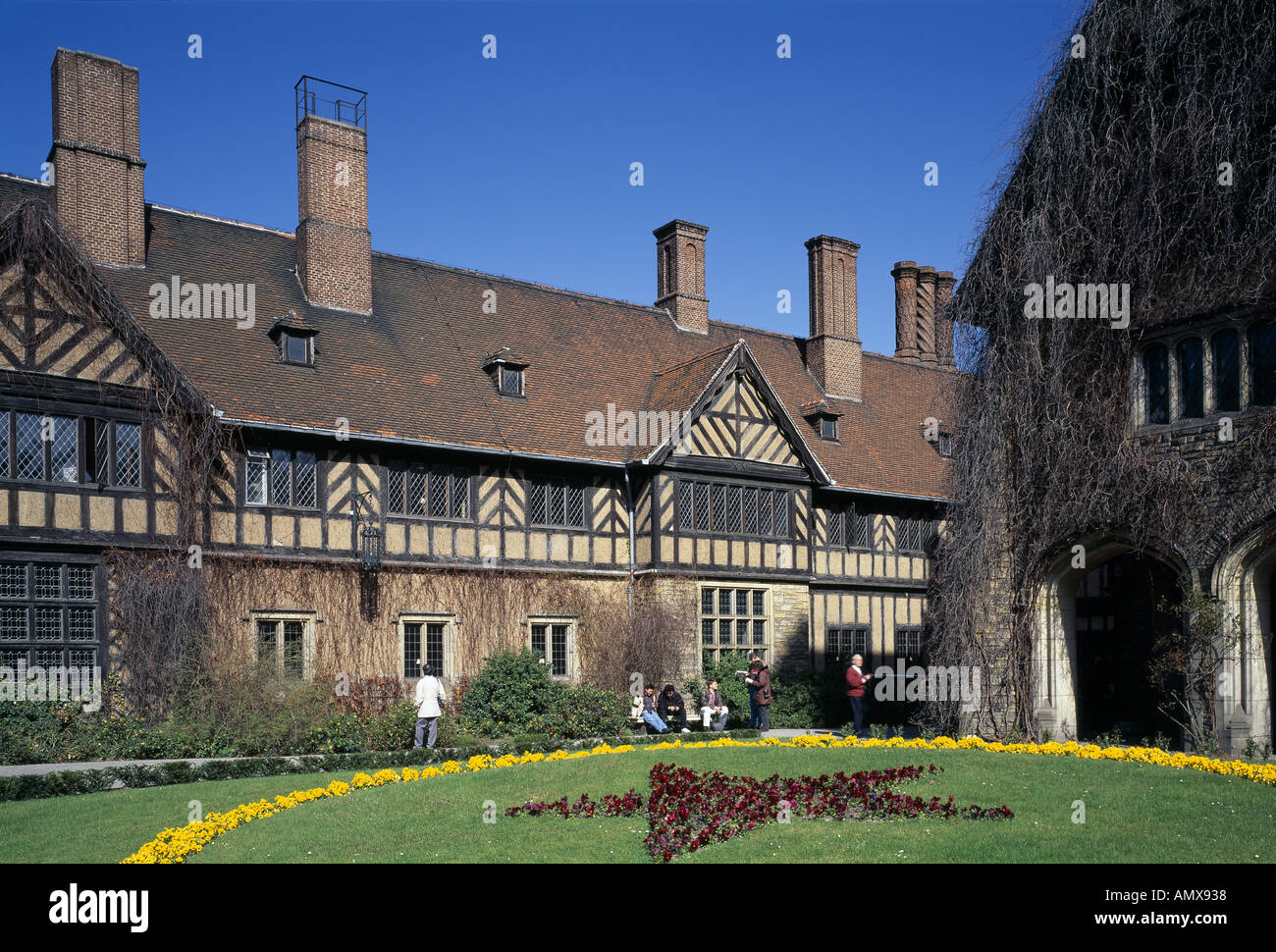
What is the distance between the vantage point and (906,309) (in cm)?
3678

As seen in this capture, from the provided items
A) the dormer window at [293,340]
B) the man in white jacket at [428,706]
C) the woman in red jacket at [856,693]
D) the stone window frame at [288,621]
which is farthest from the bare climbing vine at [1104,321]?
the dormer window at [293,340]

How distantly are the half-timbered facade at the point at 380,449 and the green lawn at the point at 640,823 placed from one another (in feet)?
21.6

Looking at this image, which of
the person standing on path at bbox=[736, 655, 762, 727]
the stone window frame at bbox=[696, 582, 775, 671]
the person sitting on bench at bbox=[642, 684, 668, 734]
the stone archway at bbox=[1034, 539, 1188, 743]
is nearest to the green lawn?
the stone archway at bbox=[1034, 539, 1188, 743]

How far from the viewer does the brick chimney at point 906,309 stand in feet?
119

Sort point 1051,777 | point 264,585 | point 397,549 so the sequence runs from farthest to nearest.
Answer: point 397,549
point 264,585
point 1051,777

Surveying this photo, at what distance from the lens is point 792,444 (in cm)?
2733

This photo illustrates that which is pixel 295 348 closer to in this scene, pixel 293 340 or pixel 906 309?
pixel 293 340

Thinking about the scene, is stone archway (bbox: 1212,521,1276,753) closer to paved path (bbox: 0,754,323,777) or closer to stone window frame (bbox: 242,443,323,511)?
paved path (bbox: 0,754,323,777)

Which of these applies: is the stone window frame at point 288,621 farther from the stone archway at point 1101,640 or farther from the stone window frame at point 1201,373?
the stone window frame at point 1201,373

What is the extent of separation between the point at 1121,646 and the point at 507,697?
36.9ft

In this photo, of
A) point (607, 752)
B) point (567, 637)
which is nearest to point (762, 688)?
point (567, 637)
